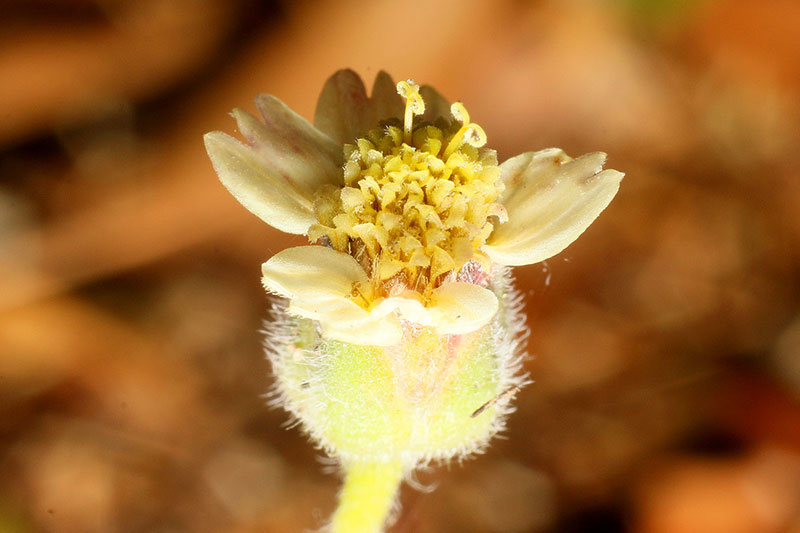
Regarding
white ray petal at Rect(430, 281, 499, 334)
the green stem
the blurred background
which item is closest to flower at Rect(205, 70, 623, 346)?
white ray petal at Rect(430, 281, 499, 334)

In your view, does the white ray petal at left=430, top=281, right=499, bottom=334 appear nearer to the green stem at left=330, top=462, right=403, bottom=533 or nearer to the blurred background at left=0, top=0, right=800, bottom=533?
the green stem at left=330, top=462, right=403, bottom=533

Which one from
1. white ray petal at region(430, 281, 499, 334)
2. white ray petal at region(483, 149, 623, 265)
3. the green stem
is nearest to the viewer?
white ray petal at region(430, 281, 499, 334)

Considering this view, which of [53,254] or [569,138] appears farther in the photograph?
[569,138]

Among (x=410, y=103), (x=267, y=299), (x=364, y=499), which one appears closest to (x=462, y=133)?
(x=410, y=103)

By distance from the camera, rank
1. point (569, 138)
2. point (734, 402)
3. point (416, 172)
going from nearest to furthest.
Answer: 1. point (416, 172)
2. point (734, 402)
3. point (569, 138)

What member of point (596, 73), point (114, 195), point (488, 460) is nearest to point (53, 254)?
point (114, 195)

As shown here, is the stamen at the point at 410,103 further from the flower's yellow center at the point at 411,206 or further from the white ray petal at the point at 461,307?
the white ray petal at the point at 461,307

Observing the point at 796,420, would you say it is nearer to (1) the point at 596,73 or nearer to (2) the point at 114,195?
(1) the point at 596,73
